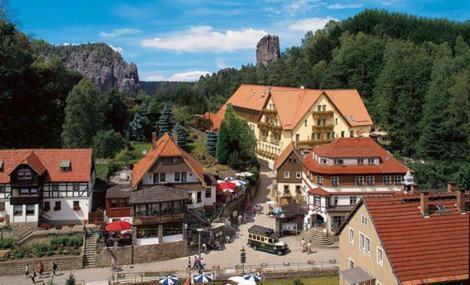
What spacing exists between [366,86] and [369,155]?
5095 cm

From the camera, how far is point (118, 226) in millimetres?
45688

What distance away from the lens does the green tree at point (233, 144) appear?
6519cm

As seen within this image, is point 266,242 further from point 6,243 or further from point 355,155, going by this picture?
→ point 6,243

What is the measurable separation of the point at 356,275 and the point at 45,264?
80.5 feet

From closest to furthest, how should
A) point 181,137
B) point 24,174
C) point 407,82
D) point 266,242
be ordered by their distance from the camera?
point 266,242 < point 24,174 < point 181,137 < point 407,82

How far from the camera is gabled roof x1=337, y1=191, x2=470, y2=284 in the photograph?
2802cm

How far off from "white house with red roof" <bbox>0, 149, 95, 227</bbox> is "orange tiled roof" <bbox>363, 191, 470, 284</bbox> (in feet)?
91.8

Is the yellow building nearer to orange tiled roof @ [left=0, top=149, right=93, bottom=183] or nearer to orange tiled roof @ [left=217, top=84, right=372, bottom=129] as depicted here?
orange tiled roof @ [left=217, top=84, right=372, bottom=129]

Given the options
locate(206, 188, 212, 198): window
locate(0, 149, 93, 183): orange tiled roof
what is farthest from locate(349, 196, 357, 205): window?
locate(0, 149, 93, 183): orange tiled roof

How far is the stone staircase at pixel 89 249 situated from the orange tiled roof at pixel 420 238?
23760 millimetres

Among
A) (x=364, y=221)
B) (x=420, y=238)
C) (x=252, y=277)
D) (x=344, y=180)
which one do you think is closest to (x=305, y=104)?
(x=344, y=180)

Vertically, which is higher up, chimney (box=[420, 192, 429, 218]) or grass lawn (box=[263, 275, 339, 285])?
chimney (box=[420, 192, 429, 218])

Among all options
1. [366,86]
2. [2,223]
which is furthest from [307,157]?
[366,86]

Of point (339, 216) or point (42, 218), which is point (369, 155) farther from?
point (42, 218)
